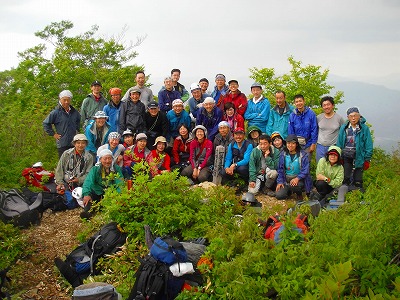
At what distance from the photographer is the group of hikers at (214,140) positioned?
8.48 metres

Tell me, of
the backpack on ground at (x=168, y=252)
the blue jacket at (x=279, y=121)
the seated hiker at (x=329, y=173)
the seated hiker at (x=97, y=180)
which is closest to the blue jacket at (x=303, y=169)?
the seated hiker at (x=329, y=173)

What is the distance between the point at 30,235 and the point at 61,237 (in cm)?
52

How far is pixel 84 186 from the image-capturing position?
821 centimetres

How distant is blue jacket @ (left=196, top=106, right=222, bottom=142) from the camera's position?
9539 millimetres

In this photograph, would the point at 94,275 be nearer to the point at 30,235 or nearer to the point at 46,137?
the point at 30,235

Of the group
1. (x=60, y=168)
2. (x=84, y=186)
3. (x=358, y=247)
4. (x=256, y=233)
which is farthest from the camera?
(x=60, y=168)

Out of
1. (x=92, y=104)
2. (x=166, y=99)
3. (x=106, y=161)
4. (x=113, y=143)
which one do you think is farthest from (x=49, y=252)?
(x=166, y=99)

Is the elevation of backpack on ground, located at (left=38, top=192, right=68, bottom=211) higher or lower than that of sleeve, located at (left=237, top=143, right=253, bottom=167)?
lower

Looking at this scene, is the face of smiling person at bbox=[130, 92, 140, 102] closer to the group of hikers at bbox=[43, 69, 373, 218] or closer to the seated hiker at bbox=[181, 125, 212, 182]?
the group of hikers at bbox=[43, 69, 373, 218]

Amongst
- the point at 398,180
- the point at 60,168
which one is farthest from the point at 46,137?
the point at 398,180

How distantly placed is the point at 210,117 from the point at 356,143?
120 inches

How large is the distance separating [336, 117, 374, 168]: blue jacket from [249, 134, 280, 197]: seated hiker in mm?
1278

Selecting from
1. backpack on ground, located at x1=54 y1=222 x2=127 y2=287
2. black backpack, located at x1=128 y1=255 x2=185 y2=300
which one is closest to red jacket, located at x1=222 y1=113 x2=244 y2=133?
backpack on ground, located at x1=54 y1=222 x2=127 y2=287

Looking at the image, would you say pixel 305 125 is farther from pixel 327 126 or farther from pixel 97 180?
pixel 97 180
